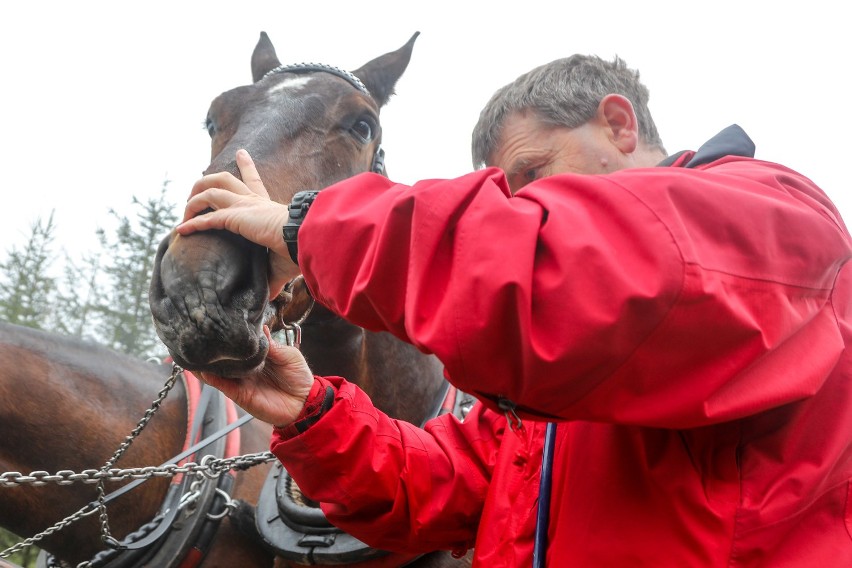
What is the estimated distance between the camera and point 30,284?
778 inches

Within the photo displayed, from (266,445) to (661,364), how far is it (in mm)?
2640

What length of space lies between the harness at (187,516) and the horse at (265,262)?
0.52m

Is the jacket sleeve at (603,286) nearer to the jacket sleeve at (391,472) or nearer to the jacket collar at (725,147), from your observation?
the jacket collar at (725,147)

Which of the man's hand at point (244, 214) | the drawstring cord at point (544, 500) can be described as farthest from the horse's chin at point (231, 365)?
the drawstring cord at point (544, 500)

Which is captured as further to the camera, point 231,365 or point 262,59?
point 262,59

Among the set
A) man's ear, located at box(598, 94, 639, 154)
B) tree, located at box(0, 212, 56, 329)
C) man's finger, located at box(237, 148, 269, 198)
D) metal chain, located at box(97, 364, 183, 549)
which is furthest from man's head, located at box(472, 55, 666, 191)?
tree, located at box(0, 212, 56, 329)

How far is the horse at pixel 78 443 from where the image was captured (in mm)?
2592

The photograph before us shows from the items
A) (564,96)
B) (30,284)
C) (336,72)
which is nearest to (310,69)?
(336,72)

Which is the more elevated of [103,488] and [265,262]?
[265,262]

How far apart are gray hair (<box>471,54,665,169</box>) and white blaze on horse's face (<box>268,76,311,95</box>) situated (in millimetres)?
699

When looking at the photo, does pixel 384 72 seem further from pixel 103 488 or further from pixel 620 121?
pixel 103 488

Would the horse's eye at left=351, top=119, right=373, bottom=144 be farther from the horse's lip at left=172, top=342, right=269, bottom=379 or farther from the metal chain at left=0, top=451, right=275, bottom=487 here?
the metal chain at left=0, top=451, right=275, bottom=487

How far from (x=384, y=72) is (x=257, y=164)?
4.41 feet

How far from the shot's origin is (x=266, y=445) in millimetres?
3295
